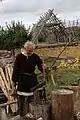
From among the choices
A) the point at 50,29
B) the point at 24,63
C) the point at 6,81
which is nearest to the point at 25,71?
the point at 24,63

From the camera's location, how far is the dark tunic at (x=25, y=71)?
26.9 feet

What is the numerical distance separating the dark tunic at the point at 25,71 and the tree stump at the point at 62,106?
4.88ft

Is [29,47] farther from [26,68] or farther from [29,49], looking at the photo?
[26,68]

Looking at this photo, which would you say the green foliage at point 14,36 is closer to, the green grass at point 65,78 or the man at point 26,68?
the green grass at point 65,78

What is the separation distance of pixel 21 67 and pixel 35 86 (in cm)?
54

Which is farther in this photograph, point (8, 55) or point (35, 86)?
point (8, 55)

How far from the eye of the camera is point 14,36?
1014 inches

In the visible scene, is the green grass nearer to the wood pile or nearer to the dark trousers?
the wood pile

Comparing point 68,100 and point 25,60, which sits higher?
point 25,60

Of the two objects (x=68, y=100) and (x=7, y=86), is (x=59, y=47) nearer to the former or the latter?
(x=7, y=86)

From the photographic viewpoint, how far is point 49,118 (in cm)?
701

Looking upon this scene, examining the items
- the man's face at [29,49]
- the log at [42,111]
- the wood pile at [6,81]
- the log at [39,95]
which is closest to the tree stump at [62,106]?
the log at [42,111]

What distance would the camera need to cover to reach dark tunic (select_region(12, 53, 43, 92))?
26.9 ft

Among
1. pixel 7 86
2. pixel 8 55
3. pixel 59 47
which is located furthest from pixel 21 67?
pixel 59 47
